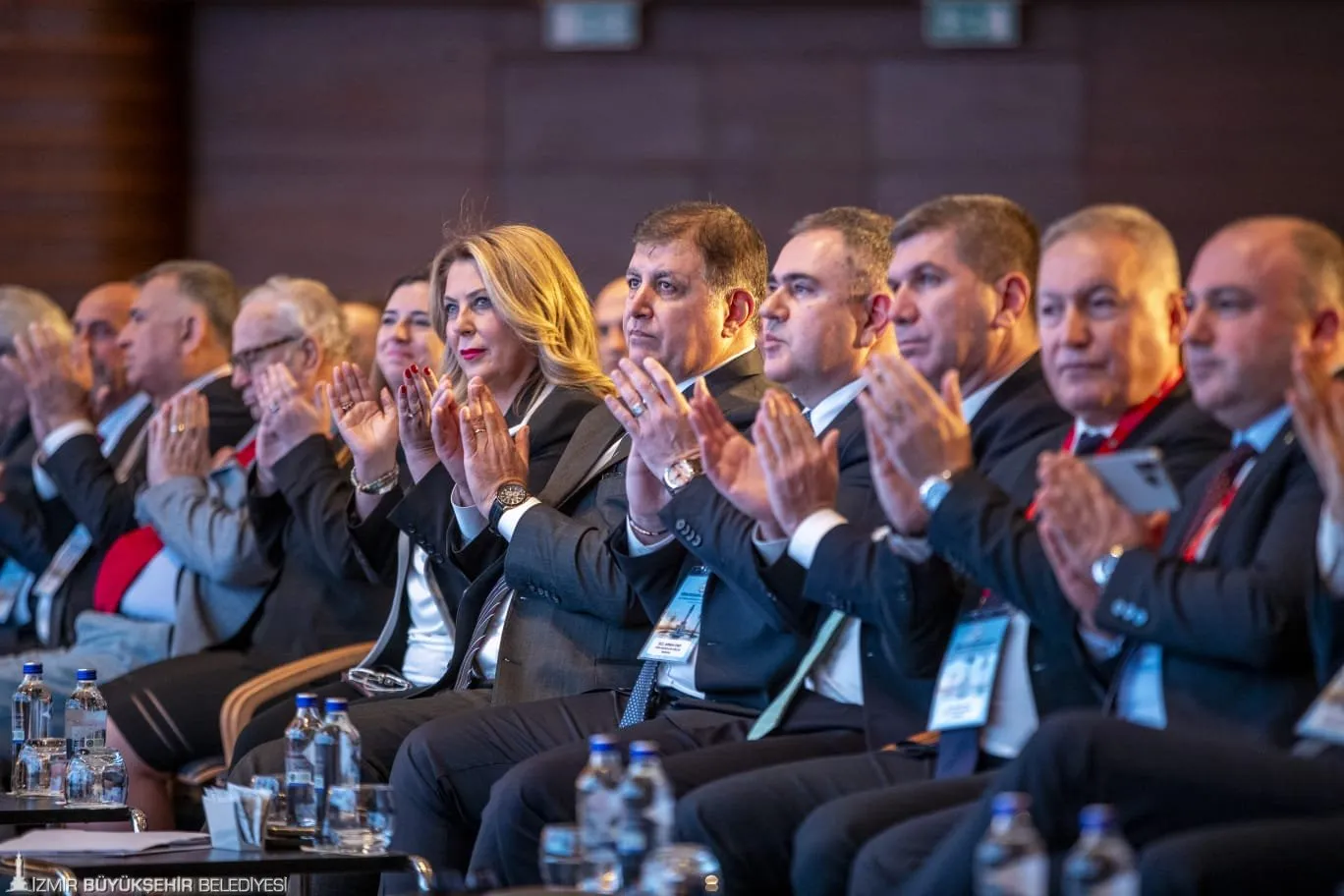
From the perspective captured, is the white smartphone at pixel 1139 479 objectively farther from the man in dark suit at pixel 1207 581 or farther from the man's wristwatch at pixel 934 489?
the man's wristwatch at pixel 934 489

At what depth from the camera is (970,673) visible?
9.99 feet

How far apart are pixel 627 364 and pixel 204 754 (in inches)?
72.9

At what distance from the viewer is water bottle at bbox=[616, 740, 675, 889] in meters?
2.69

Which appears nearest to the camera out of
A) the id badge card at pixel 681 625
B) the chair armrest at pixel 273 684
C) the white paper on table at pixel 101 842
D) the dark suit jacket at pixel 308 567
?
the white paper on table at pixel 101 842

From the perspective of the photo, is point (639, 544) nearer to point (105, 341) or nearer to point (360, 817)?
point (360, 817)

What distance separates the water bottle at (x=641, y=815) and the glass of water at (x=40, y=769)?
169 centimetres

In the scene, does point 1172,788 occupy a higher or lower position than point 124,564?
higher

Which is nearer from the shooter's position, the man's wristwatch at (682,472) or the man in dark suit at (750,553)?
the man in dark suit at (750,553)

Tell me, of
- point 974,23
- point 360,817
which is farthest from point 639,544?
Answer: point 974,23

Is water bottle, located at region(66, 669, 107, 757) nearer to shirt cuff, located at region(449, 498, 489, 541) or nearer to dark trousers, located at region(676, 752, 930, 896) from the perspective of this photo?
shirt cuff, located at region(449, 498, 489, 541)

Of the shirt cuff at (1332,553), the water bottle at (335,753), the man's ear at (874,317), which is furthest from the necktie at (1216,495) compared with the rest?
the water bottle at (335,753)

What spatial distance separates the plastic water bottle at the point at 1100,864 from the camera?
2131 millimetres

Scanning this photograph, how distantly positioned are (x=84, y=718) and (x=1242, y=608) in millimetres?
2556

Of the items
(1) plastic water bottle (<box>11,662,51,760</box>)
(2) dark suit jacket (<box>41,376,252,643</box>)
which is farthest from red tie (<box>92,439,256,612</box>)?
(1) plastic water bottle (<box>11,662,51,760</box>)
